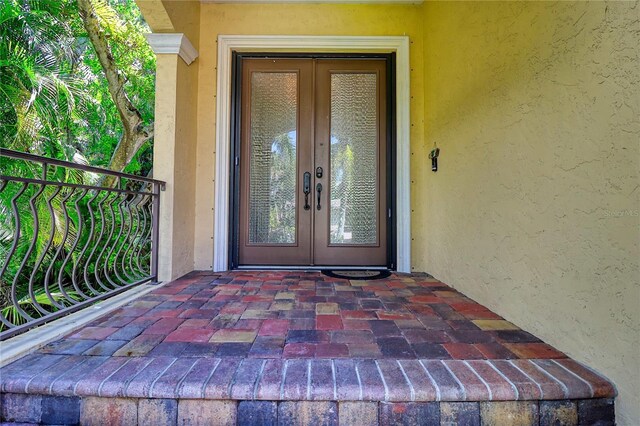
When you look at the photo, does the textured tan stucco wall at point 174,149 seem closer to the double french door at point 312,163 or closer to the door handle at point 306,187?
the double french door at point 312,163

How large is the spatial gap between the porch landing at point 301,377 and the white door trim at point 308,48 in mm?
1285

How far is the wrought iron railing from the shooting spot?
1298 mm

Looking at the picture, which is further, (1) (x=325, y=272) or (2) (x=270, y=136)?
(2) (x=270, y=136)

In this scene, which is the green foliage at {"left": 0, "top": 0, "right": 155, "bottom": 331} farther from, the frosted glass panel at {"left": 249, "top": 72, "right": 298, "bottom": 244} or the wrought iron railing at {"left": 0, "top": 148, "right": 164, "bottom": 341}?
the frosted glass panel at {"left": 249, "top": 72, "right": 298, "bottom": 244}

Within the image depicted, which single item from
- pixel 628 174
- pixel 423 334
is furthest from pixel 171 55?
pixel 628 174

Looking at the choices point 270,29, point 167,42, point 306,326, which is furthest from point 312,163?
point 306,326

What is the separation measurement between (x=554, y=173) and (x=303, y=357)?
1266 mm

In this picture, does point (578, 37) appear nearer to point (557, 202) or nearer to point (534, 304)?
point (557, 202)

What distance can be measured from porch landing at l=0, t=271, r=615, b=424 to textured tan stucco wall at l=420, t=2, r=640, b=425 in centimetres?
19

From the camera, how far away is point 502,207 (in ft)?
5.02

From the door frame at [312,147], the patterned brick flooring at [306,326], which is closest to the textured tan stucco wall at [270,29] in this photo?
the door frame at [312,147]

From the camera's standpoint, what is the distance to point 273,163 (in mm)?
2775

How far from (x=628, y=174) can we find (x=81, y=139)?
317 inches

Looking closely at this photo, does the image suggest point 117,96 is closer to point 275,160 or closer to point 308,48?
point 275,160
